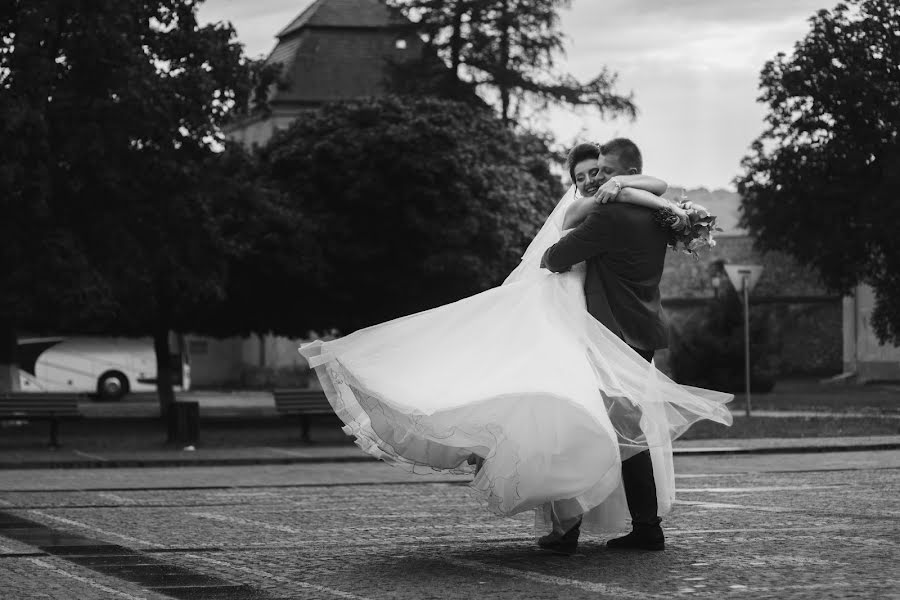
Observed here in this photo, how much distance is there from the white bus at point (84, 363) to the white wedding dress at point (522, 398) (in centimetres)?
4602

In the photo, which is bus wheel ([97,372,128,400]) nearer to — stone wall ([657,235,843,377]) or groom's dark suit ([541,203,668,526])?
stone wall ([657,235,843,377])

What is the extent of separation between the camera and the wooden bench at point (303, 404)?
24.9 m

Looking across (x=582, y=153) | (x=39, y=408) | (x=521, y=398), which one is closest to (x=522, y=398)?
(x=521, y=398)

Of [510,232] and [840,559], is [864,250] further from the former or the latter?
[840,559]

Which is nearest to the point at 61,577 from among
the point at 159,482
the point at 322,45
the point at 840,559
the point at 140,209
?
the point at 840,559

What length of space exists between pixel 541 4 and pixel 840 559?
43031 millimetres

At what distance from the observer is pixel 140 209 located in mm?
24016

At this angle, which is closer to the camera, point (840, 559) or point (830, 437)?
point (840, 559)

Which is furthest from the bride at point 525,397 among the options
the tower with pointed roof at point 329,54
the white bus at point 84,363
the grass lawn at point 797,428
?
the tower with pointed roof at point 329,54

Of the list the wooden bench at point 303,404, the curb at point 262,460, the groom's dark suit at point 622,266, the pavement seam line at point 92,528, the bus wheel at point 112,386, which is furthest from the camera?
the bus wheel at point 112,386

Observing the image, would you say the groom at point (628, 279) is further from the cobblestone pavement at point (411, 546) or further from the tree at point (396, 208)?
the tree at point (396, 208)

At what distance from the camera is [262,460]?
20.9m

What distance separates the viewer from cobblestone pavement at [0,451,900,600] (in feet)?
22.5

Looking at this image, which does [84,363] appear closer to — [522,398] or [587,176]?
[587,176]
